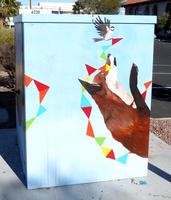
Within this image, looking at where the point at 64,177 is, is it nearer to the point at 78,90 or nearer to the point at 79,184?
the point at 79,184

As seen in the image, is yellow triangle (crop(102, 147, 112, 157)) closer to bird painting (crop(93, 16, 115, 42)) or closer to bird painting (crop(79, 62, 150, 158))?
bird painting (crop(79, 62, 150, 158))

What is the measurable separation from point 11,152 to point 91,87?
5.60 ft

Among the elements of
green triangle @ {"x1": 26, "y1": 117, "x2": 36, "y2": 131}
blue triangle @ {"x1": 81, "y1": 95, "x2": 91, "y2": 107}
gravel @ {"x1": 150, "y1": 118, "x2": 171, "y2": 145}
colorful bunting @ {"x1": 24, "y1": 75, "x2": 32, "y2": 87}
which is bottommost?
gravel @ {"x1": 150, "y1": 118, "x2": 171, "y2": 145}

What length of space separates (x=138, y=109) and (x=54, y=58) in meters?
1.09

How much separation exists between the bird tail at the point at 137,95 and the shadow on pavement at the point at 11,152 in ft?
4.90

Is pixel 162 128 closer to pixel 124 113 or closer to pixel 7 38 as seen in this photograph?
pixel 124 113

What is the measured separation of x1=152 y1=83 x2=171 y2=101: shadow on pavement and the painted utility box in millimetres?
4933

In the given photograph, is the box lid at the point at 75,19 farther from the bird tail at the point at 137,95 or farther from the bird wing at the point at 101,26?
the bird tail at the point at 137,95

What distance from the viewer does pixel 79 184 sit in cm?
398

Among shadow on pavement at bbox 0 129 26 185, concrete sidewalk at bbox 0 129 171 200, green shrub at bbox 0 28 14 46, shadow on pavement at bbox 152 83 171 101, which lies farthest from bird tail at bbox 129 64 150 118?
green shrub at bbox 0 28 14 46

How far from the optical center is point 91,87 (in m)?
3.77

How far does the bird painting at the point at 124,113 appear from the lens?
150 inches

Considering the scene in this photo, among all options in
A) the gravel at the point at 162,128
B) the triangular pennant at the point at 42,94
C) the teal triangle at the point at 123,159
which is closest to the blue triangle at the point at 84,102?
the triangular pennant at the point at 42,94

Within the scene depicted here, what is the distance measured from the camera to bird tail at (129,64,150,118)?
3854mm
